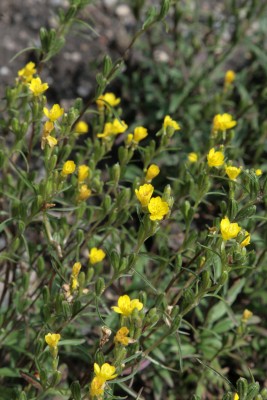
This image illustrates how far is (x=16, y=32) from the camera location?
495cm

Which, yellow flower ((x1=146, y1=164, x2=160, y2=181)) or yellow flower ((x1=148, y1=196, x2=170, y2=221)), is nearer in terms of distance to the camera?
yellow flower ((x1=148, y1=196, x2=170, y2=221))

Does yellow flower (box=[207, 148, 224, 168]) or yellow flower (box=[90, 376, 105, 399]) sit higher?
yellow flower (box=[207, 148, 224, 168])

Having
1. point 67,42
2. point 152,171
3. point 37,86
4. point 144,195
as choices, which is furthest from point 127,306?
point 67,42

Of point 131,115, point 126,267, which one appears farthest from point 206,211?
point 126,267

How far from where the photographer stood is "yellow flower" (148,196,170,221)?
7.88 feet

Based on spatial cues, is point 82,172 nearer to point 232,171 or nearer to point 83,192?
point 83,192

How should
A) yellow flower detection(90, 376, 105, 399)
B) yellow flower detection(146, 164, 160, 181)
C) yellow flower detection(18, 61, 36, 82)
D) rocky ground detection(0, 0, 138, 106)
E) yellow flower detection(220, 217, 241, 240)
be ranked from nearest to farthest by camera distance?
yellow flower detection(90, 376, 105, 399) → yellow flower detection(220, 217, 241, 240) → yellow flower detection(146, 164, 160, 181) → yellow flower detection(18, 61, 36, 82) → rocky ground detection(0, 0, 138, 106)

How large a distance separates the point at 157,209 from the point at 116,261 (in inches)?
9.8

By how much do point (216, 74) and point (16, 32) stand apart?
1.43 metres

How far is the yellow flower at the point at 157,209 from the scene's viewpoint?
2402 millimetres

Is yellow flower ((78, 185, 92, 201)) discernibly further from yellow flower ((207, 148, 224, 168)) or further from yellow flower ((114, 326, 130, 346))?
yellow flower ((114, 326, 130, 346))

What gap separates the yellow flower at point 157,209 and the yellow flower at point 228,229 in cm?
20

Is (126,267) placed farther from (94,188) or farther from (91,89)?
(91,89)

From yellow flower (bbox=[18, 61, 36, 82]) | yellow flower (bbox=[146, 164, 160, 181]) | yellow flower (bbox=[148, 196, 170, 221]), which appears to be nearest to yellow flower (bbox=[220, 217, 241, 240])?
yellow flower (bbox=[148, 196, 170, 221])
